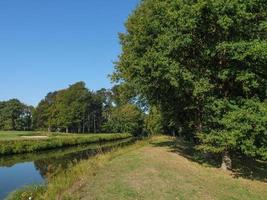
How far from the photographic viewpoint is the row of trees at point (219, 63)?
21531mm

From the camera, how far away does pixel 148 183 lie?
60.1ft

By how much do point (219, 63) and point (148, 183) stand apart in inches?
386

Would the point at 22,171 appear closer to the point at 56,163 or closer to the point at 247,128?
the point at 56,163

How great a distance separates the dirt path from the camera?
16594mm

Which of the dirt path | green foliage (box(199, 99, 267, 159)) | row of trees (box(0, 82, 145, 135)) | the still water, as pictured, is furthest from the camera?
row of trees (box(0, 82, 145, 135))

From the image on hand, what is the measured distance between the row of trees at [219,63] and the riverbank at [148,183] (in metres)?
1.88

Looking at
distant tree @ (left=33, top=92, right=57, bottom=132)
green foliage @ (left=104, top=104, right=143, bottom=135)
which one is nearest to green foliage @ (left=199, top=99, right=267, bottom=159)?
green foliage @ (left=104, top=104, right=143, bottom=135)

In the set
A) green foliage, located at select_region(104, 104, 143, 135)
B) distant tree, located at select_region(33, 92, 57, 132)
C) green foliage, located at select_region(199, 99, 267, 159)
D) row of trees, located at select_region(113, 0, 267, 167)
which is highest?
distant tree, located at select_region(33, 92, 57, 132)

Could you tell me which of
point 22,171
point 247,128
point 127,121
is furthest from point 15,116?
point 247,128

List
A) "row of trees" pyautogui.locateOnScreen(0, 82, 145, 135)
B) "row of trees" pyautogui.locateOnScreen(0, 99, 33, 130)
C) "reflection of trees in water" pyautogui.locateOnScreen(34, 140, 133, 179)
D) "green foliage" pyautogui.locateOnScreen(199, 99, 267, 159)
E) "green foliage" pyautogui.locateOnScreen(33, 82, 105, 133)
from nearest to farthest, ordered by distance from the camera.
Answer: "green foliage" pyautogui.locateOnScreen(199, 99, 267, 159) → "reflection of trees in water" pyautogui.locateOnScreen(34, 140, 133, 179) → "row of trees" pyautogui.locateOnScreen(0, 82, 145, 135) → "green foliage" pyautogui.locateOnScreen(33, 82, 105, 133) → "row of trees" pyautogui.locateOnScreen(0, 99, 33, 130)

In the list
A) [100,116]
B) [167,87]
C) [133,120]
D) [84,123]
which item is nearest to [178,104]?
[167,87]

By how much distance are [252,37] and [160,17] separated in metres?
5.91

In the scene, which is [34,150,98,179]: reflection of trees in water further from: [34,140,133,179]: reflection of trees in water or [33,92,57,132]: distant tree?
[33,92,57,132]: distant tree

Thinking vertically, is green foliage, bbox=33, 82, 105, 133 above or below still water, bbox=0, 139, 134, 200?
above
